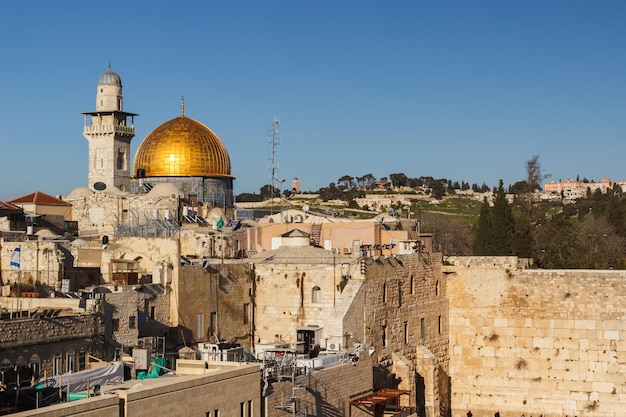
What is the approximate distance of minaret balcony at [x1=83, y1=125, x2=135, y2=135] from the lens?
Answer: 4331 cm

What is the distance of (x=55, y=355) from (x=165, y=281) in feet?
17.5

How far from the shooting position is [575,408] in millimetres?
30391

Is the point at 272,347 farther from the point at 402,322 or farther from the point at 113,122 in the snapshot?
the point at 113,122

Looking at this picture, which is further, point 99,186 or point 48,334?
point 99,186

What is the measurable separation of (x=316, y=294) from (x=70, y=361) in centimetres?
921

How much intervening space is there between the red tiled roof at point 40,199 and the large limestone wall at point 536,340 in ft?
46.7

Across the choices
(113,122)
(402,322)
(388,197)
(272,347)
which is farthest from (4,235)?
(388,197)

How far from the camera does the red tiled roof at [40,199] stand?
3694 cm

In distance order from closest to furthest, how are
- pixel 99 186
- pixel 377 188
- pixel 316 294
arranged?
1. pixel 316 294
2. pixel 99 186
3. pixel 377 188

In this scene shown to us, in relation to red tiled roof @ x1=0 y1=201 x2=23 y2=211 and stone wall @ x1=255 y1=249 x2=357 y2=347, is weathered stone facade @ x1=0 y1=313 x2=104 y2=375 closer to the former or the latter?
stone wall @ x1=255 y1=249 x2=357 y2=347

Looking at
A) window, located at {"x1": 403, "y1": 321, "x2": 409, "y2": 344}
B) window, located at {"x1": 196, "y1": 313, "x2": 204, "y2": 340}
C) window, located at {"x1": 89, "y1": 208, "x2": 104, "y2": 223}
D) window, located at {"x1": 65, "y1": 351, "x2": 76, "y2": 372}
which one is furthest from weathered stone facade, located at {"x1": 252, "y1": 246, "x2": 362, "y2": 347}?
window, located at {"x1": 89, "y1": 208, "x2": 104, "y2": 223}

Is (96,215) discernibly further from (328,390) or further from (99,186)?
(328,390)

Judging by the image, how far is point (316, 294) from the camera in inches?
1059

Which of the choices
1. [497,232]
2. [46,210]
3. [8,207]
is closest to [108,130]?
[46,210]
